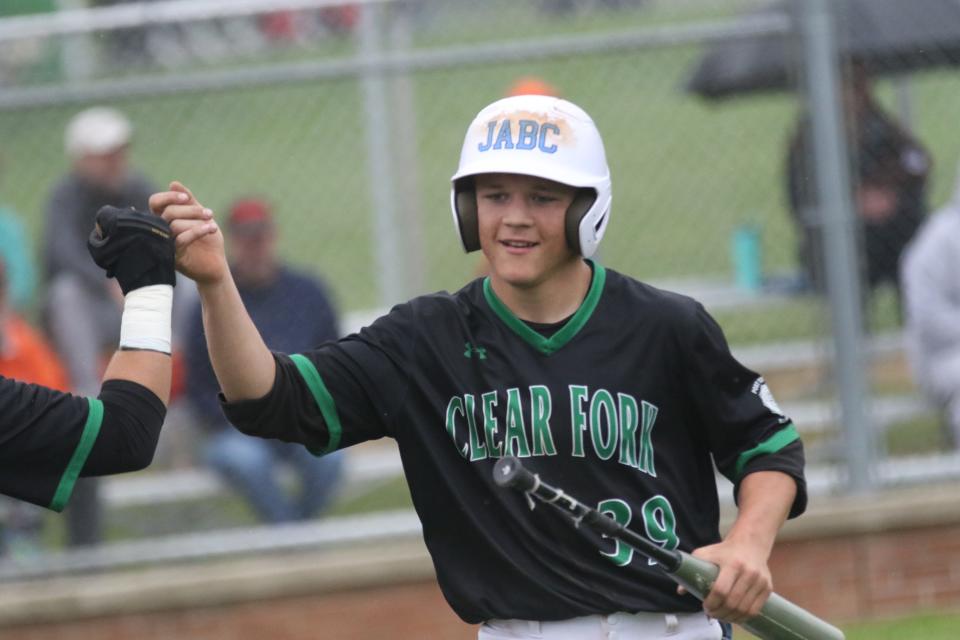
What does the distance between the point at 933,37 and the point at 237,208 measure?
2959 millimetres

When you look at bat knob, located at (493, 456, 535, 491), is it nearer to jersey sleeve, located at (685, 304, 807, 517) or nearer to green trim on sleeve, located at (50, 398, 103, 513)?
jersey sleeve, located at (685, 304, 807, 517)

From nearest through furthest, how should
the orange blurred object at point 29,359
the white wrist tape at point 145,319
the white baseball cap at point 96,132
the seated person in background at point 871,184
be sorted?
1. the white wrist tape at point 145,319
2. the orange blurred object at point 29,359
3. the white baseball cap at point 96,132
4. the seated person in background at point 871,184

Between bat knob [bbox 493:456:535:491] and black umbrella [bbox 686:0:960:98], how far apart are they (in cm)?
398

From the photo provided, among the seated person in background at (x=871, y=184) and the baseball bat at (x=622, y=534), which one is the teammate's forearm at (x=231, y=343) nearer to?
the baseball bat at (x=622, y=534)

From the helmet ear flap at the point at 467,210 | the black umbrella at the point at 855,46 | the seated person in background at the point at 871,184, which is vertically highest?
the black umbrella at the point at 855,46

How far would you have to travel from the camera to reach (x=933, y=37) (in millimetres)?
7137

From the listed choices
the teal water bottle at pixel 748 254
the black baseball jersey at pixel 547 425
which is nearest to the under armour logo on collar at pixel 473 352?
the black baseball jersey at pixel 547 425

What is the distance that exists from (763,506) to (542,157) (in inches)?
34.1

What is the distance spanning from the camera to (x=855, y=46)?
6.89m

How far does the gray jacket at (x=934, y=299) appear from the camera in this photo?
275 inches

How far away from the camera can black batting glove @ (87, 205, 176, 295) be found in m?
3.30

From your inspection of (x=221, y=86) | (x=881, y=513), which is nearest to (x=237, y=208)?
(x=221, y=86)

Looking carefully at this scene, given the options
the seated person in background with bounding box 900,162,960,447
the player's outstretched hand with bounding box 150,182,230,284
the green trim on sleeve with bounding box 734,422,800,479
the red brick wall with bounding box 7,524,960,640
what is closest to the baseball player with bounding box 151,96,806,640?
the green trim on sleeve with bounding box 734,422,800,479

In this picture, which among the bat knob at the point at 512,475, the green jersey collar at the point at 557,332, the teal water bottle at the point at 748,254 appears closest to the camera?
the bat knob at the point at 512,475
